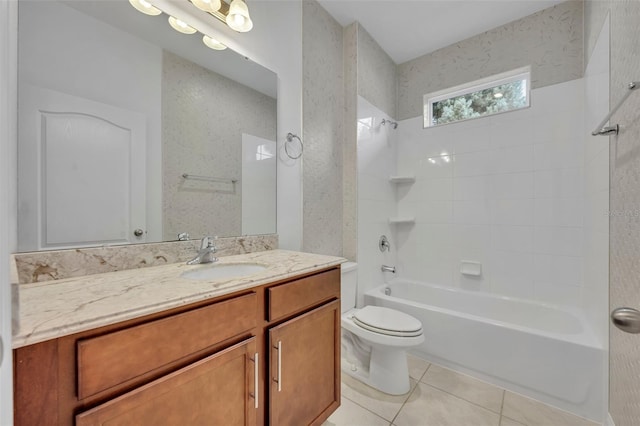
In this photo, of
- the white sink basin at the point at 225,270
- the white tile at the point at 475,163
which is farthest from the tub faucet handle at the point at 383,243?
the white sink basin at the point at 225,270

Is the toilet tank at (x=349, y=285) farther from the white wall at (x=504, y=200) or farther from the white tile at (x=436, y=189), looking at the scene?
the white tile at (x=436, y=189)

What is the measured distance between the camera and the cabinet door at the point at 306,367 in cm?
100

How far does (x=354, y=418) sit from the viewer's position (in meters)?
1.44

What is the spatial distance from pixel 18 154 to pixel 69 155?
0.42ft

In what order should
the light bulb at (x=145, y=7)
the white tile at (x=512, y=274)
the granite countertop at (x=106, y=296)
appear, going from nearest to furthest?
1. the granite countertop at (x=106, y=296)
2. the light bulb at (x=145, y=7)
3. the white tile at (x=512, y=274)

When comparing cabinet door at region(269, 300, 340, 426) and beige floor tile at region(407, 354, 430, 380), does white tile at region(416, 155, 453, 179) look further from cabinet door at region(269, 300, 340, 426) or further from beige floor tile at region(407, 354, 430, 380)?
cabinet door at region(269, 300, 340, 426)

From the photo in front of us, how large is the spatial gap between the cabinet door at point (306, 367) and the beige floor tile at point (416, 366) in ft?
2.55

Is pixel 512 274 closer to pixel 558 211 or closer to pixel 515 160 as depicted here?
pixel 558 211

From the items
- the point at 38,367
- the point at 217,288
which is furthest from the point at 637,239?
the point at 38,367

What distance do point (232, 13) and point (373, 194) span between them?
168 cm

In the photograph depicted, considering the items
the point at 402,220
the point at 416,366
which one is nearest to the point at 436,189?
the point at 402,220

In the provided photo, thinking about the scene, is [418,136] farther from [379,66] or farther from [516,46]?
[516,46]

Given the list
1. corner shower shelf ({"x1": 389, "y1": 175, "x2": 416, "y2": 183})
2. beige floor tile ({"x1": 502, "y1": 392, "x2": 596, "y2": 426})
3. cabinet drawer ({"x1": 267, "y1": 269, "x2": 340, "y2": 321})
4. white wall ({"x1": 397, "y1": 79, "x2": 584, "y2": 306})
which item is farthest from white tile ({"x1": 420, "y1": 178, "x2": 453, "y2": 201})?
cabinet drawer ({"x1": 267, "y1": 269, "x2": 340, "y2": 321})

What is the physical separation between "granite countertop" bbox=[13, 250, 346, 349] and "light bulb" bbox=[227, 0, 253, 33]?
4.25 feet
